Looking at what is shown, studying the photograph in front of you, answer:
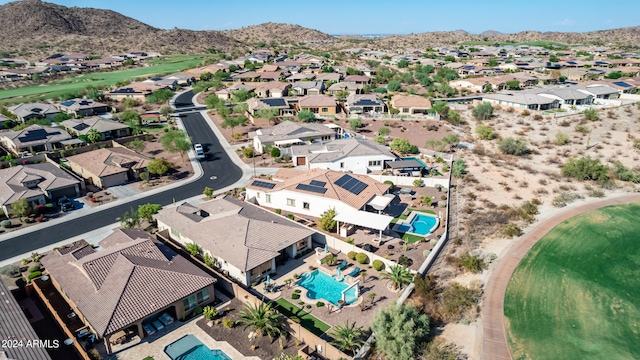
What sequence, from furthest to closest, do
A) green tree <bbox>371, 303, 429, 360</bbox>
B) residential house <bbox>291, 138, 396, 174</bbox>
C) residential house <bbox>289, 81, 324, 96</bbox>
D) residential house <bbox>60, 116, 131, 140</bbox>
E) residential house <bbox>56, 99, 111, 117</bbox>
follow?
residential house <bbox>289, 81, 324, 96</bbox>
residential house <bbox>56, 99, 111, 117</bbox>
residential house <bbox>60, 116, 131, 140</bbox>
residential house <bbox>291, 138, 396, 174</bbox>
green tree <bbox>371, 303, 429, 360</bbox>

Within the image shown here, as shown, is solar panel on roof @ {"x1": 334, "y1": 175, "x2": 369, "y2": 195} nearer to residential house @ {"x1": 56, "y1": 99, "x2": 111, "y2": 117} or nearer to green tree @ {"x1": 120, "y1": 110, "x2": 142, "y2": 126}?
green tree @ {"x1": 120, "y1": 110, "x2": 142, "y2": 126}

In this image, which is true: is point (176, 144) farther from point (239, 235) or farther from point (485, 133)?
point (485, 133)

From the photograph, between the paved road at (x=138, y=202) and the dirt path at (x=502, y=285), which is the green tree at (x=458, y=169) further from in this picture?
the paved road at (x=138, y=202)

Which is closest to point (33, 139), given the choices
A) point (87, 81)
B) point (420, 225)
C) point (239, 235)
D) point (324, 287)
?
point (239, 235)

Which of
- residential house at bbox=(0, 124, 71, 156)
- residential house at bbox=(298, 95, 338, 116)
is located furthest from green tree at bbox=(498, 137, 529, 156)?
residential house at bbox=(0, 124, 71, 156)

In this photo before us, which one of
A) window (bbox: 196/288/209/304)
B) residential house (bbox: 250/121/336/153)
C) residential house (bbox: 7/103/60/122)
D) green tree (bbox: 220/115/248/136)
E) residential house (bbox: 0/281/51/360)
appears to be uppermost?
residential house (bbox: 7/103/60/122)
